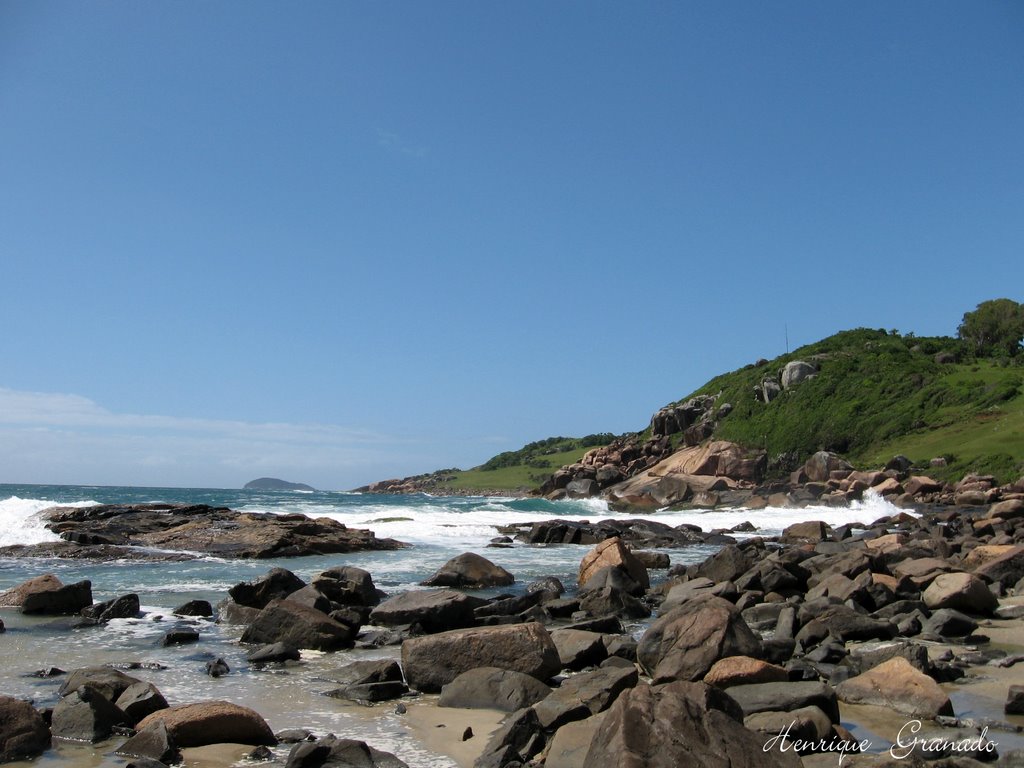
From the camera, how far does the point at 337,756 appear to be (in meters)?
6.79

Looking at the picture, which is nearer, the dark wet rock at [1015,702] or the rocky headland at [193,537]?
the dark wet rock at [1015,702]

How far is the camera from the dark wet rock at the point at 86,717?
304 inches

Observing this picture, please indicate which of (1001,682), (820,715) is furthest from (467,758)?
(1001,682)

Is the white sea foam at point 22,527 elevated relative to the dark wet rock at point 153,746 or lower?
elevated

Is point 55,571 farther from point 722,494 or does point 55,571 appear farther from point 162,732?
point 722,494

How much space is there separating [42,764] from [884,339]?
94.0 meters

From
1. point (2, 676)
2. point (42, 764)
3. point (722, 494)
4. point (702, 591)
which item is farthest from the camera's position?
point (722, 494)

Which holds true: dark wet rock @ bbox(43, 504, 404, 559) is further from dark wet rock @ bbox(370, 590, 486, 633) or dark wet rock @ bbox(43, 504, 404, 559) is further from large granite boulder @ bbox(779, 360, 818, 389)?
large granite boulder @ bbox(779, 360, 818, 389)

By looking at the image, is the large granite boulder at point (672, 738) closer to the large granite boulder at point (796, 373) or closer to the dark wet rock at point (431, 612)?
the dark wet rock at point (431, 612)

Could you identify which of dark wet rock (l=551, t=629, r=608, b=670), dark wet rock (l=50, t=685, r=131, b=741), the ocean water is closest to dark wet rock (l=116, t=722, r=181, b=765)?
the ocean water

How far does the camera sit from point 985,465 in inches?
1933

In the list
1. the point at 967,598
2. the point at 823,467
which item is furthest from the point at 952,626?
the point at 823,467

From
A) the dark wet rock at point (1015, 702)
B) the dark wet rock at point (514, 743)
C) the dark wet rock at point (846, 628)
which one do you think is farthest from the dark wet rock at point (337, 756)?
the dark wet rock at point (846, 628)

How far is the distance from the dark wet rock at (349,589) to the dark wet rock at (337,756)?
894 cm
